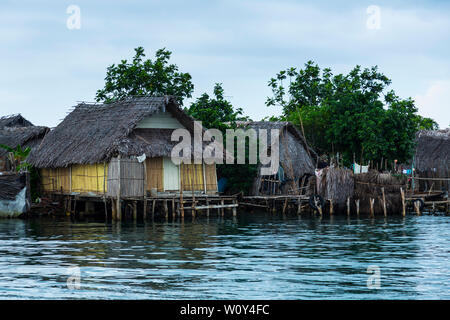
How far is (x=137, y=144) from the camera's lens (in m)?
25.8

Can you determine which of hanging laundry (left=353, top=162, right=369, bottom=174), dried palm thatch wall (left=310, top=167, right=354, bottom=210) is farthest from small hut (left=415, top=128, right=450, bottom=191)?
dried palm thatch wall (left=310, top=167, right=354, bottom=210)

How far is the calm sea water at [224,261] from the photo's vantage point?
10.3m

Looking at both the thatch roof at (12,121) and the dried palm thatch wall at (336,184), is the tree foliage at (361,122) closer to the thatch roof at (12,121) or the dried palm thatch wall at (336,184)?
the dried palm thatch wall at (336,184)

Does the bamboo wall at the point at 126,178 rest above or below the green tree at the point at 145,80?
below

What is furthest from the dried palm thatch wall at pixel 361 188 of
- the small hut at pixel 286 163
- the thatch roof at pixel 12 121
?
the thatch roof at pixel 12 121

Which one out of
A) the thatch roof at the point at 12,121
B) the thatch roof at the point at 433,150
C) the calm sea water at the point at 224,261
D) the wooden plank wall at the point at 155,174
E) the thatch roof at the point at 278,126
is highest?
the thatch roof at the point at 12,121

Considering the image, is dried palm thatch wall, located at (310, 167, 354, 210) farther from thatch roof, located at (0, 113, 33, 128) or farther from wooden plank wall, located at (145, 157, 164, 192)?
thatch roof, located at (0, 113, 33, 128)

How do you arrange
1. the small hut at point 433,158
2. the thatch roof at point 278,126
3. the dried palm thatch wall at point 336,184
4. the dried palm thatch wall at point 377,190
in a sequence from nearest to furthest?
the dried palm thatch wall at point 336,184
the dried palm thatch wall at point 377,190
the thatch roof at point 278,126
the small hut at point 433,158

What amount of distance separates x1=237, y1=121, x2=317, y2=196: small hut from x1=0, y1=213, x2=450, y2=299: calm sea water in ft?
32.2

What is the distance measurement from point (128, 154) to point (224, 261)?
12.5m
